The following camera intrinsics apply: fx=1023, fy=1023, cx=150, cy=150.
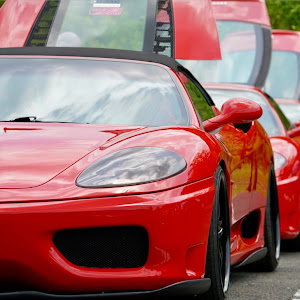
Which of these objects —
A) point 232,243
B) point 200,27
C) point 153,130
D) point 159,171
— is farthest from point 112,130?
point 200,27

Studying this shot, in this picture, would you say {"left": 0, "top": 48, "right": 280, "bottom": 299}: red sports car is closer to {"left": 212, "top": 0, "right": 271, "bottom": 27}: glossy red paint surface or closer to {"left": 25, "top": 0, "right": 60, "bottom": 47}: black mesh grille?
{"left": 25, "top": 0, "right": 60, "bottom": 47}: black mesh grille

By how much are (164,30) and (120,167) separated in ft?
11.5

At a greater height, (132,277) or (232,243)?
(132,277)

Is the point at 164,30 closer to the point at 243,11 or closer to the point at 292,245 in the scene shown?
the point at 292,245

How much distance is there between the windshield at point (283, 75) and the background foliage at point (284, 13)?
1798 centimetres

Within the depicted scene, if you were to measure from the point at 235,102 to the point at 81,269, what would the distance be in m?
1.67

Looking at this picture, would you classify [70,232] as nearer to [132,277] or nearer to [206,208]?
[132,277]

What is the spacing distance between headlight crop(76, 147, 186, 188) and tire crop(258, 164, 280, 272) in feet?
8.49

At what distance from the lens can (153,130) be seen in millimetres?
4875

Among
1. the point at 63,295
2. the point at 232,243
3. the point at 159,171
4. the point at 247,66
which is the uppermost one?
the point at 159,171

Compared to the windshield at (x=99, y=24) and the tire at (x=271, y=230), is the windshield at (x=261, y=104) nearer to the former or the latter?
the windshield at (x=99, y=24)

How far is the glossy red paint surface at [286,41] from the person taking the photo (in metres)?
21.2

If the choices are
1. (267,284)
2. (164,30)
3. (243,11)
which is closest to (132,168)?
(267,284)

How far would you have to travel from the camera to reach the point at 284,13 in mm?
39219
